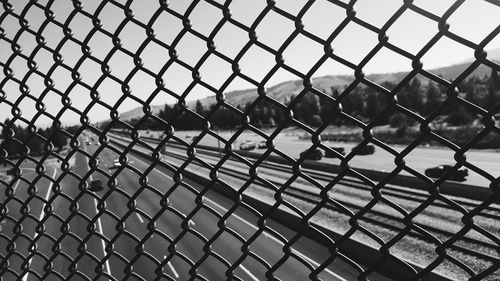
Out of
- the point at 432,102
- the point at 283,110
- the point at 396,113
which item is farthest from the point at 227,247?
the point at 432,102

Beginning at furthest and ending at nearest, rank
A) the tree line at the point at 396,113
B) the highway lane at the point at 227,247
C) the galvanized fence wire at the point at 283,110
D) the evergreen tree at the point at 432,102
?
the evergreen tree at the point at 432,102 < the tree line at the point at 396,113 < the highway lane at the point at 227,247 < the galvanized fence wire at the point at 283,110

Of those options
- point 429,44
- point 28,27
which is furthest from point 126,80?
point 429,44

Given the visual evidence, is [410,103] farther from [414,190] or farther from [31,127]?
[31,127]

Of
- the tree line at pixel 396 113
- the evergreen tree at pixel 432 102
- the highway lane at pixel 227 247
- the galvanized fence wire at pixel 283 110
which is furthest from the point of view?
the evergreen tree at pixel 432 102

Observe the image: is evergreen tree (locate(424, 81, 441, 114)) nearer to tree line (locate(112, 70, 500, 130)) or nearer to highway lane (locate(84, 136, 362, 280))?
tree line (locate(112, 70, 500, 130))

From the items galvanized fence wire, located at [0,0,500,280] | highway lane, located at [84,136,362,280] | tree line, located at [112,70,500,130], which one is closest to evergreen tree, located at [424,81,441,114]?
tree line, located at [112,70,500,130]

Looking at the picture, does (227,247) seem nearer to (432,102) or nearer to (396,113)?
(396,113)

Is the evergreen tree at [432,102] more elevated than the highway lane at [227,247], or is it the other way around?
the evergreen tree at [432,102]

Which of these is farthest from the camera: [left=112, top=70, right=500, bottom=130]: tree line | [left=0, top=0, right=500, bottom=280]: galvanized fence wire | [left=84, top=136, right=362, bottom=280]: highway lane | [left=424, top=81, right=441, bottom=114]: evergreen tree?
[left=424, top=81, right=441, bottom=114]: evergreen tree

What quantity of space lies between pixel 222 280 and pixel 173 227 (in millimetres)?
7887

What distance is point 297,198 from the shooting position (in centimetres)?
2238

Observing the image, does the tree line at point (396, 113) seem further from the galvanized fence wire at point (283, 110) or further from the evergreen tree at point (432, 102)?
the galvanized fence wire at point (283, 110)

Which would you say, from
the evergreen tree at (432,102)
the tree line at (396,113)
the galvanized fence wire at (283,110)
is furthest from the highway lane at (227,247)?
the evergreen tree at (432,102)

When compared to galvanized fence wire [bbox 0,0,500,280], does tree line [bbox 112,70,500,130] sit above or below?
above
